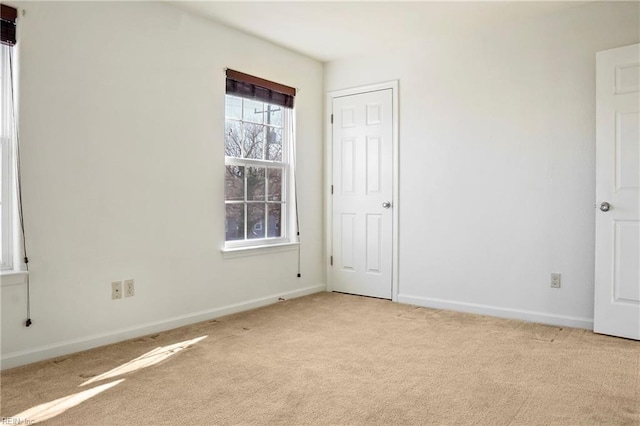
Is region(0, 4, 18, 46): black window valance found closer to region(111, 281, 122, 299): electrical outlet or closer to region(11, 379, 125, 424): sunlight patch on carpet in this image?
region(111, 281, 122, 299): electrical outlet

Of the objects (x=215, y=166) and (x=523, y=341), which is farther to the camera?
(x=215, y=166)

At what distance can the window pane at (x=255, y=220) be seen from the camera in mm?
4289

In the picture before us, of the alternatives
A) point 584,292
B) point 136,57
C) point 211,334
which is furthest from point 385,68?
point 211,334

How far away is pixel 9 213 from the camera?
276cm

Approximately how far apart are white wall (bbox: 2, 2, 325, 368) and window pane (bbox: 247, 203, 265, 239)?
239 mm

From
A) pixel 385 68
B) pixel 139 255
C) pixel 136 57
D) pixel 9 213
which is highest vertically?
pixel 385 68

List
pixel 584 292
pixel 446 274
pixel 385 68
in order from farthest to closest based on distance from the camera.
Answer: pixel 385 68 < pixel 446 274 < pixel 584 292

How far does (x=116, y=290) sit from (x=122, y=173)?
0.79 meters

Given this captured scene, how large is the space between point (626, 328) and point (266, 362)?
246 cm

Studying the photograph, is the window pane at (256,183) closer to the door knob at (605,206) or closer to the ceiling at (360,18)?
the ceiling at (360,18)

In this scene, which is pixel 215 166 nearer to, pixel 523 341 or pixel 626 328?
pixel 523 341

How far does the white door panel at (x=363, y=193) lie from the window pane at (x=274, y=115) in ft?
2.13

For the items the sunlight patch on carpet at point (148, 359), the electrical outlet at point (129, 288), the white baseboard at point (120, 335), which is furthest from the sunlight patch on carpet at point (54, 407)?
the electrical outlet at point (129, 288)

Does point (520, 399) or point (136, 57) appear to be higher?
point (136, 57)
